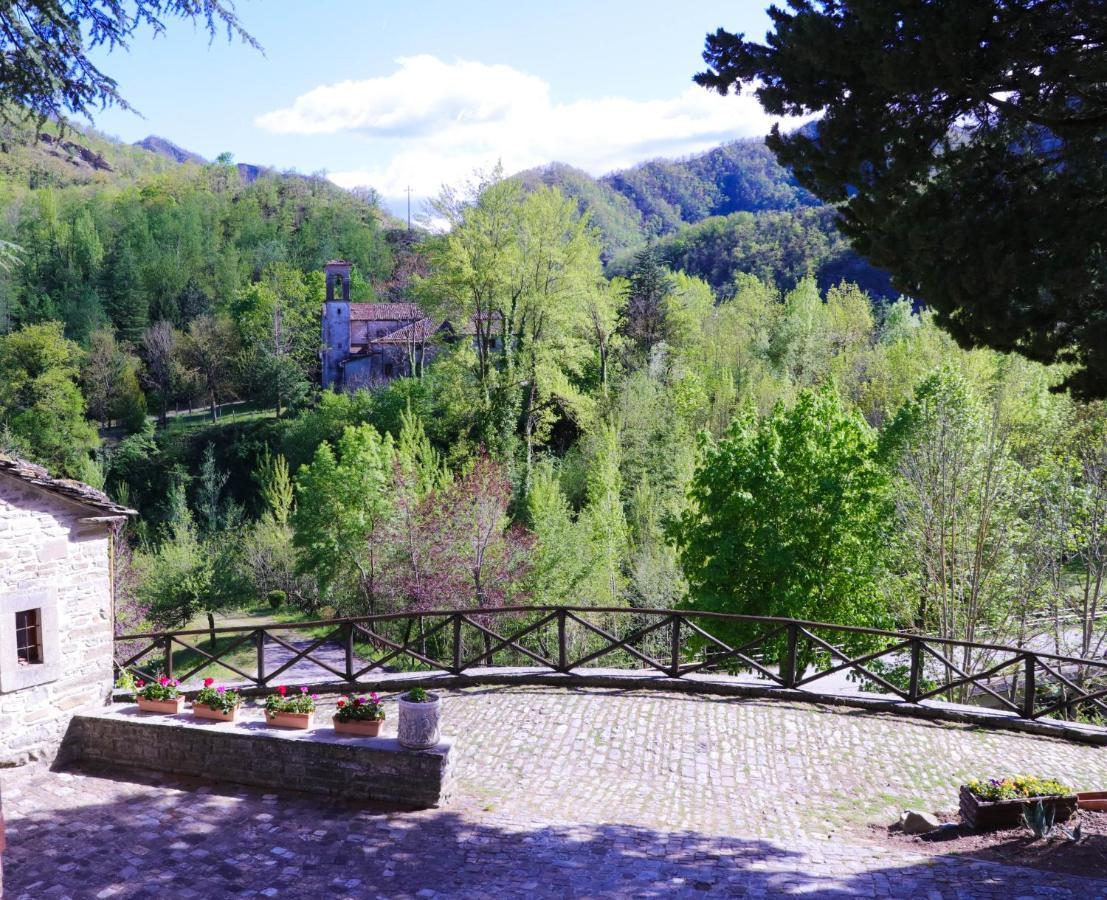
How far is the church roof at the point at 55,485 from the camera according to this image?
8.44m

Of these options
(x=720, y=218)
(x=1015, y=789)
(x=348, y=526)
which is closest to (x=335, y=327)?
(x=348, y=526)

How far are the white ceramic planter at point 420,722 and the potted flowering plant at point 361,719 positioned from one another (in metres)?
0.46

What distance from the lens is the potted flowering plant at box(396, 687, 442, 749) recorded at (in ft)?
25.2

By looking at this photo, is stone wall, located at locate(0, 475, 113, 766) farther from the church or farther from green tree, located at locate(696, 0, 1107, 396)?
the church

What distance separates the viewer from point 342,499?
1024 inches

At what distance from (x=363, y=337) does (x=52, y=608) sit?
44661mm

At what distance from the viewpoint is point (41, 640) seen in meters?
8.80

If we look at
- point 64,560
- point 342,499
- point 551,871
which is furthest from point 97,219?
point 551,871

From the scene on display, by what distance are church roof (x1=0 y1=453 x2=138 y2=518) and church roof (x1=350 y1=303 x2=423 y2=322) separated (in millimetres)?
42436

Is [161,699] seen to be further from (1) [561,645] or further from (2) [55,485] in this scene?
(1) [561,645]

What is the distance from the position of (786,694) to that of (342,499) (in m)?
18.2

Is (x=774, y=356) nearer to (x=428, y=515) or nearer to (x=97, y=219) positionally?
(x=428, y=515)

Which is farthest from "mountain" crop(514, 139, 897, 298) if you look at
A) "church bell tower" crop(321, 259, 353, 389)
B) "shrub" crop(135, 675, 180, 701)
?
"shrub" crop(135, 675, 180, 701)

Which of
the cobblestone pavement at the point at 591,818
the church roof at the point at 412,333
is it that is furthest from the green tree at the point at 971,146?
the church roof at the point at 412,333
